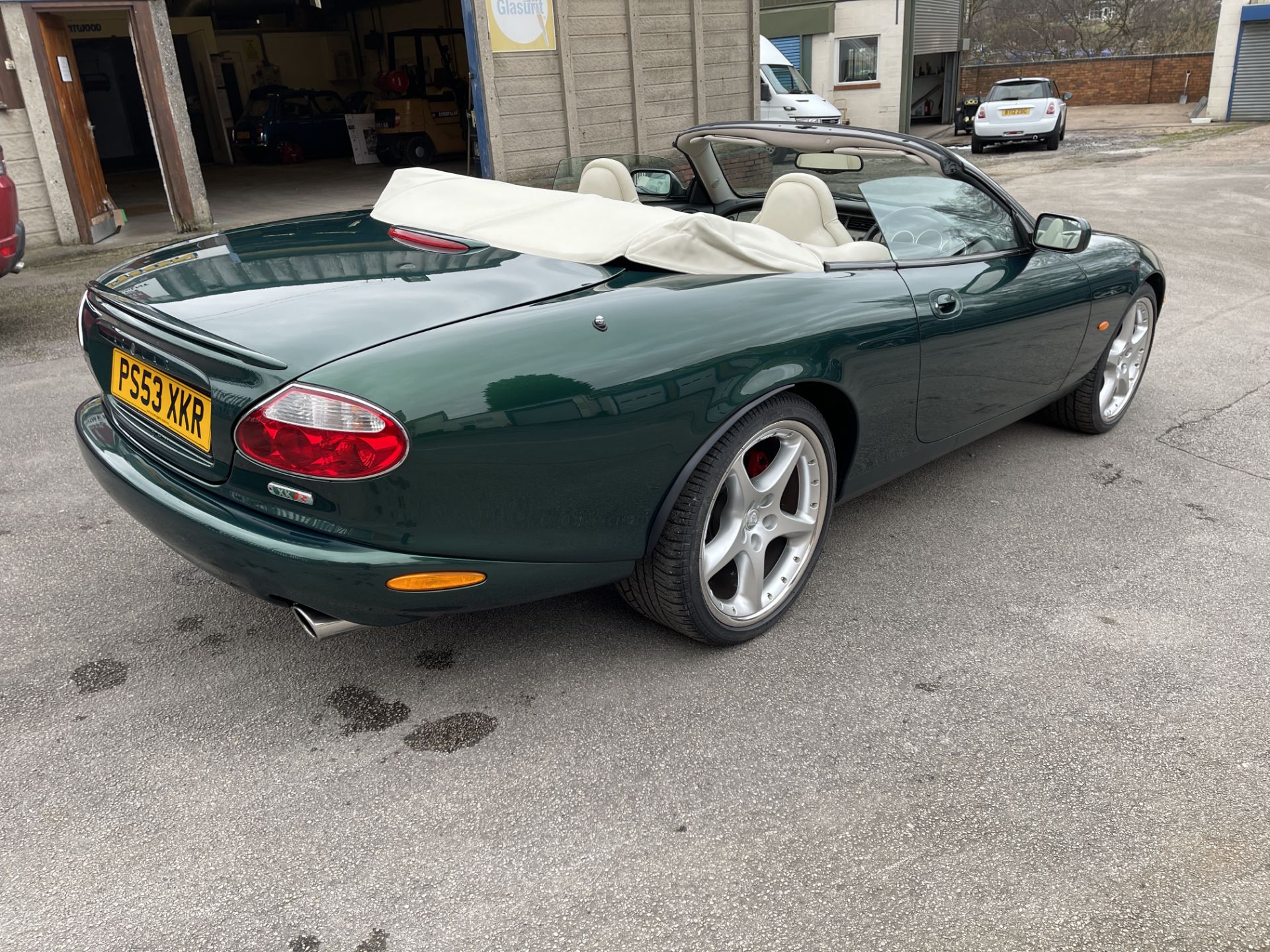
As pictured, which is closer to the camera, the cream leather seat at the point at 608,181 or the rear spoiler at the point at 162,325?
the rear spoiler at the point at 162,325

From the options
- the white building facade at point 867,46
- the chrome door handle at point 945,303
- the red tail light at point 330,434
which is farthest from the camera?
the white building facade at point 867,46

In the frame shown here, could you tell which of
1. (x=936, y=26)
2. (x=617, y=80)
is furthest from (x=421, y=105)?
(x=936, y=26)

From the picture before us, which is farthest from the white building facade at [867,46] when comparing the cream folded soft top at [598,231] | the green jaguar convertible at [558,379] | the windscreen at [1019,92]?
the cream folded soft top at [598,231]

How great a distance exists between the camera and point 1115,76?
3136 centimetres

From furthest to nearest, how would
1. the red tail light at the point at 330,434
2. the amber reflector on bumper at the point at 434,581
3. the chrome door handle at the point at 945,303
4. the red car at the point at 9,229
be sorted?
the red car at the point at 9,229 < the chrome door handle at the point at 945,303 < the amber reflector on bumper at the point at 434,581 < the red tail light at the point at 330,434

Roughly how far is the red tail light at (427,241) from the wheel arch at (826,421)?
2.89 feet

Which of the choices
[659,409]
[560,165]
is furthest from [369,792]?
[560,165]

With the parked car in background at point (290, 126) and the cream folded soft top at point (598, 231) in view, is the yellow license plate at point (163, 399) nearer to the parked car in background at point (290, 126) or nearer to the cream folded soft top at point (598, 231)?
the cream folded soft top at point (598, 231)

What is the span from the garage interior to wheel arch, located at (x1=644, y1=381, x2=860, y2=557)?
45.2 feet

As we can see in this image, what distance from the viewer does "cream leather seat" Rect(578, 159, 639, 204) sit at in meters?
3.87

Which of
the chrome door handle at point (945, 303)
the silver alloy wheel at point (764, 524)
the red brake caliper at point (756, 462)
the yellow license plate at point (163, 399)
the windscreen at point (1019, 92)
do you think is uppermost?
the yellow license plate at point (163, 399)

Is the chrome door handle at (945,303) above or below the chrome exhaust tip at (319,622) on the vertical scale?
above

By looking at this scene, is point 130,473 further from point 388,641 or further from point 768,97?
point 768,97

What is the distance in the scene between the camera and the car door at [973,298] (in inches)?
126
